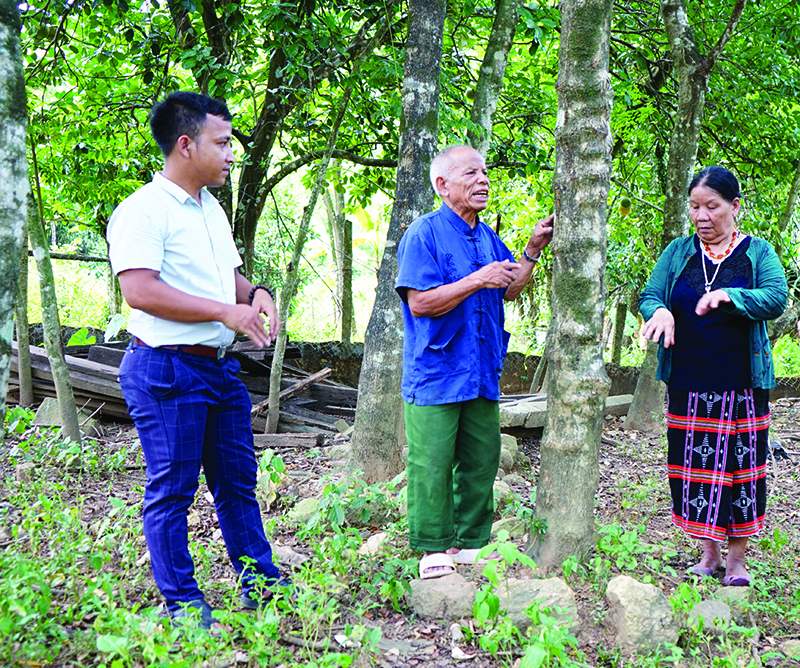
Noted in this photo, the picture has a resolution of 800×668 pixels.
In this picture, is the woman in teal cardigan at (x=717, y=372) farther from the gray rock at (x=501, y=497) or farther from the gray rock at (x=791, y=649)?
the gray rock at (x=501, y=497)

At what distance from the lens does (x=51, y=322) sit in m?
4.83

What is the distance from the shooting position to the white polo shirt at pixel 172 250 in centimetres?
252

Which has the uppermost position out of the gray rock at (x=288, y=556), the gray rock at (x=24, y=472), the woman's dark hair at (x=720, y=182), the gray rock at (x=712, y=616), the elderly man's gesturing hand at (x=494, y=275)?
the woman's dark hair at (x=720, y=182)

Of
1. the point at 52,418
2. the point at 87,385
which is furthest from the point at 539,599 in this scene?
the point at 87,385

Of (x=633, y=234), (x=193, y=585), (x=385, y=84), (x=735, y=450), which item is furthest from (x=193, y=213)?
(x=633, y=234)

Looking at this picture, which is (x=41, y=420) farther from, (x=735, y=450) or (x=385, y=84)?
(x=735, y=450)

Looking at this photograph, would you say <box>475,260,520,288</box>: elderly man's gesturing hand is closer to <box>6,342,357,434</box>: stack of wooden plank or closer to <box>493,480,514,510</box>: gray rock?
<box>493,480,514,510</box>: gray rock

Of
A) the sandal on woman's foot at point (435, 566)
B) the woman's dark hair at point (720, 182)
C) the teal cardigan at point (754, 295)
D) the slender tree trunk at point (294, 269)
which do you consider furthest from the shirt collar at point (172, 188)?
the slender tree trunk at point (294, 269)

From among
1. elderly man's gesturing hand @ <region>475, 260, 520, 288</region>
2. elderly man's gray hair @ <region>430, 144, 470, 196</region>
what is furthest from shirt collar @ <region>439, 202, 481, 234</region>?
elderly man's gesturing hand @ <region>475, 260, 520, 288</region>

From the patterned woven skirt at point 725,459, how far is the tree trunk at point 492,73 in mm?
2748

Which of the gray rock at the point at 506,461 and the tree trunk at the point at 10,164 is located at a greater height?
the tree trunk at the point at 10,164

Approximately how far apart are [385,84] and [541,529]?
4.91 metres

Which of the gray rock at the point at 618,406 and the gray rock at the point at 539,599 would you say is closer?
the gray rock at the point at 539,599

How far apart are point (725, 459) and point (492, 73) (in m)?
3.45
